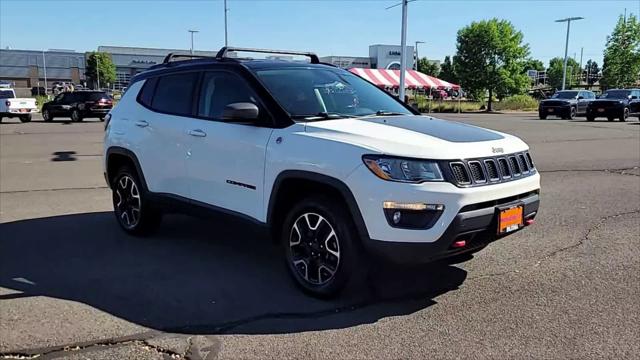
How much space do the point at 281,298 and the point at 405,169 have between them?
4.83 feet

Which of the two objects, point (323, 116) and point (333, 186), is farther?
point (323, 116)

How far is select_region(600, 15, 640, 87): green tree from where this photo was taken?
59344mm

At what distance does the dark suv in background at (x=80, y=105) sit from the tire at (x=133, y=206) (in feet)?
83.5

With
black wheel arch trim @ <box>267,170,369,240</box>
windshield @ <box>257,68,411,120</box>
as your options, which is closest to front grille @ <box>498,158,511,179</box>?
black wheel arch trim @ <box>267,170,369,240</box>

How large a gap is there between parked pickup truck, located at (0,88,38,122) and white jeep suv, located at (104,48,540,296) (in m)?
27.7

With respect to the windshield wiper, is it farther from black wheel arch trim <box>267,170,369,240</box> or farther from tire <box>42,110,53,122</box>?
tire <box>42,110,53,122</box>

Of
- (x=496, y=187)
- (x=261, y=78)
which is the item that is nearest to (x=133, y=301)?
(x=261, y=78)

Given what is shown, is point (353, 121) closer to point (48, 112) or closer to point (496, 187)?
point (496, 187)

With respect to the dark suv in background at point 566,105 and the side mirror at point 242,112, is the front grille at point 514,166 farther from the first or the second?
the dark suv in background at point 566,105

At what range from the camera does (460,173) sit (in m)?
3.97

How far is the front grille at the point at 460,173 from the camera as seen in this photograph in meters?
3.94

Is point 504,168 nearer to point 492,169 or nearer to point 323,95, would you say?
point 492,169

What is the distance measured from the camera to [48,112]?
103 feet

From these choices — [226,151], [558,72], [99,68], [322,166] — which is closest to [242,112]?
[226,151]
